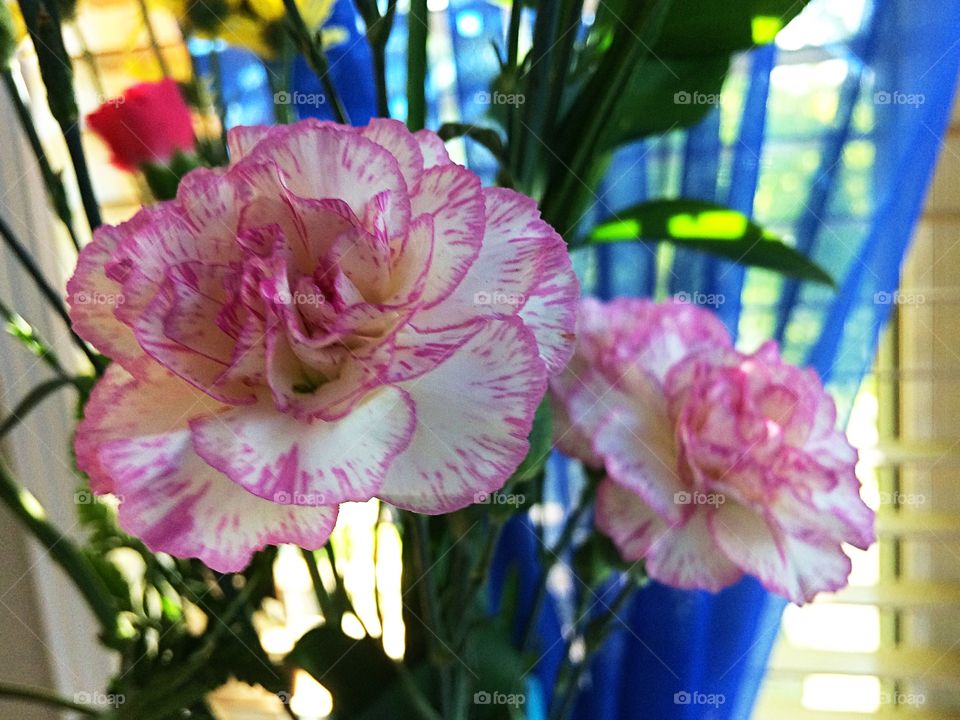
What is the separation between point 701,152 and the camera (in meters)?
0.56

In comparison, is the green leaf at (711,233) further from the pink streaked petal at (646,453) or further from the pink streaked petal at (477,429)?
the pink streaked petal at (477,429)

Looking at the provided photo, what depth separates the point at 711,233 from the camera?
0.44 meters

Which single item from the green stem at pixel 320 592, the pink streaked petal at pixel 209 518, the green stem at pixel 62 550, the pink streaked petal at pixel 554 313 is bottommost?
the green stem at pixel 320 592

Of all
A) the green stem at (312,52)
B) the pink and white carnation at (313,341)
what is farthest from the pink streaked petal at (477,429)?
the green stem at (312,52)

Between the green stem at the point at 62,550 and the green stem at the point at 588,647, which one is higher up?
the green stem at the point at 62,550

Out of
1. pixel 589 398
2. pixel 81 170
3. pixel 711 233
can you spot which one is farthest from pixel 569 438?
pixel 81 170

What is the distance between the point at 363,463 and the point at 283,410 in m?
0.03

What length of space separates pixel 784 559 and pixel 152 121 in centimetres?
36

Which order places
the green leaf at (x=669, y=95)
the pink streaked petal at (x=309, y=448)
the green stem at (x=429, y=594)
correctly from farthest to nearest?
the green leaf at (x=669, y=95), the green stem at (x=429, y=594), the pink streaked petal at (x=309, y=448)

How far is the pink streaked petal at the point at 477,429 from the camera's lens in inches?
9.3

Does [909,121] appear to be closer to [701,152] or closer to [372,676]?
[701,152]

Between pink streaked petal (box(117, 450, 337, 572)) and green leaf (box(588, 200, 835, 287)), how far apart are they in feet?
0.88

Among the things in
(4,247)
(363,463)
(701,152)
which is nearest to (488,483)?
(363,463)

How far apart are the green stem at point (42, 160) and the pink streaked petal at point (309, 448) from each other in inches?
6.3
